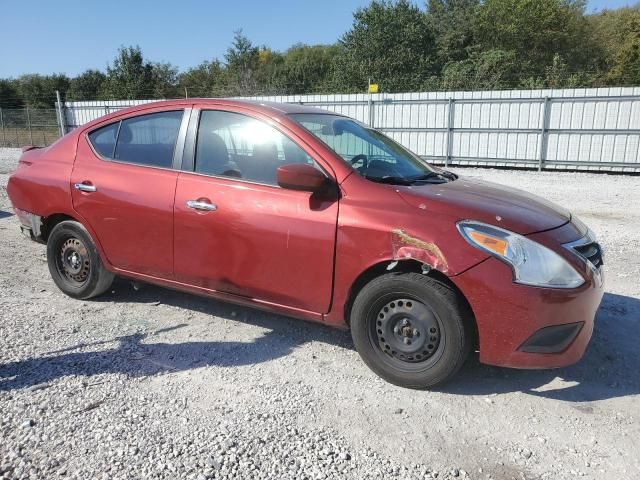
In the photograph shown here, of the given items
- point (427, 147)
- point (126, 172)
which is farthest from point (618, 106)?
Result: point (126, 172)

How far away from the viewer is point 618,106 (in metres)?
14.6

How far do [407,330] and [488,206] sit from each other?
2.93 ft

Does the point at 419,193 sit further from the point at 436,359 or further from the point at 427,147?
the point at 427,147

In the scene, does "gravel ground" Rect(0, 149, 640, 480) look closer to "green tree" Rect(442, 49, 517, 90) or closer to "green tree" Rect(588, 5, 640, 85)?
"green tree" Rect(442, 49, 517, 90)

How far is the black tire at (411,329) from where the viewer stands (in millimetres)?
2938

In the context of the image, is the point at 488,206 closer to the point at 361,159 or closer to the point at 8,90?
the point at 361,159

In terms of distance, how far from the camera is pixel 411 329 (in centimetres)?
308

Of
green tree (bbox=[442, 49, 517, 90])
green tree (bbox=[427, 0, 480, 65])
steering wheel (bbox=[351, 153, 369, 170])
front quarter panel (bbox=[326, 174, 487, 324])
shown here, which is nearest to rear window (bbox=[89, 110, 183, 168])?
steering wheel (bbox=[351, 153, 369, 170])

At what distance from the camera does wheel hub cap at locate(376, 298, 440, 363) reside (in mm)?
3027

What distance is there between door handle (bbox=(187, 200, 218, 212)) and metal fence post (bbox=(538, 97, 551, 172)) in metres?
14.4

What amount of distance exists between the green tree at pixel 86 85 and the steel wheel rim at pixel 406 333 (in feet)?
135

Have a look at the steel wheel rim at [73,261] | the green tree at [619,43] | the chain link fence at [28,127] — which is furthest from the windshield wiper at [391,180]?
the green tree at [619,43]

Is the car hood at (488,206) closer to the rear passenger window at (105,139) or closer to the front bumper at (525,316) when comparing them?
the front bumper at (525,316)

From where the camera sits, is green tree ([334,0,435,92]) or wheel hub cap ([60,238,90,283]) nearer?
wheel hub cap ([60,238,90,283])
